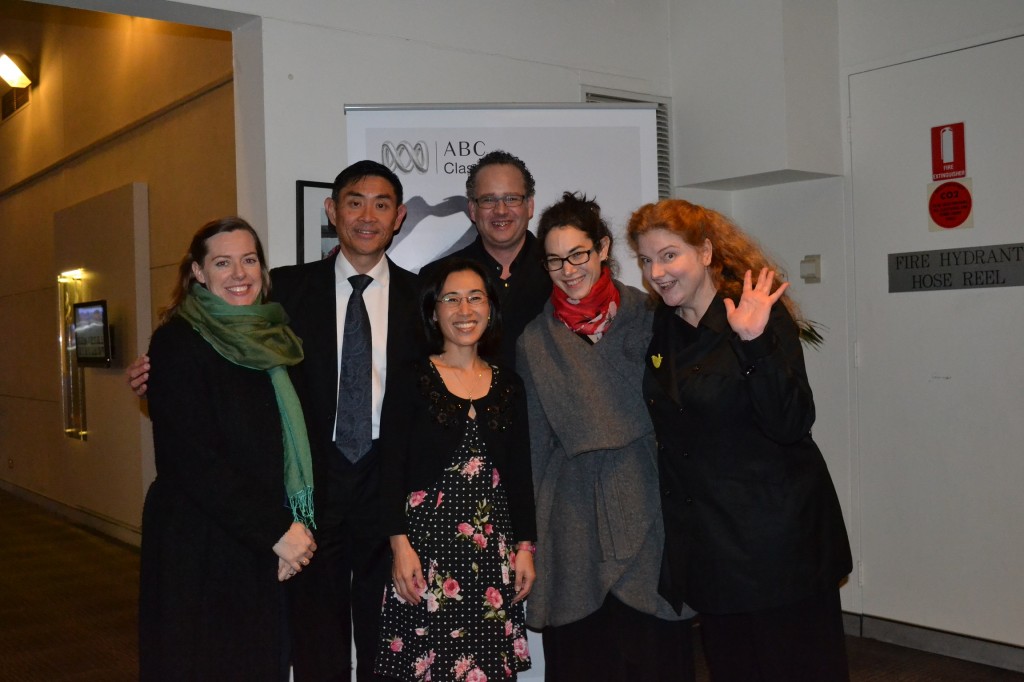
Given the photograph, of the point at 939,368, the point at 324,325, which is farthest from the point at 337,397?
the point at 939,368

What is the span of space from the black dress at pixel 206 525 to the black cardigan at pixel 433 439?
1.00 feet

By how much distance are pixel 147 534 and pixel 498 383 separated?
3.14 feet

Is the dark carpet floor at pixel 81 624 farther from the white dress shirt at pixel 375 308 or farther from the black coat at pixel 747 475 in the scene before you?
the white dress shirt at pixel 375 308

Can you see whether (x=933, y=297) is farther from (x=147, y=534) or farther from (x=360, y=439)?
(x=147, y=534)

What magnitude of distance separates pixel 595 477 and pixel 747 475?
42 centimetres

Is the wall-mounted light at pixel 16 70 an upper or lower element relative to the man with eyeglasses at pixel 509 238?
upper

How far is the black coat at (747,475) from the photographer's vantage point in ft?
6.97

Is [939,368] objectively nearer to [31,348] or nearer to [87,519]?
[87,519]

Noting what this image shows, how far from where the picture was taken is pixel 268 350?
7.53 feet

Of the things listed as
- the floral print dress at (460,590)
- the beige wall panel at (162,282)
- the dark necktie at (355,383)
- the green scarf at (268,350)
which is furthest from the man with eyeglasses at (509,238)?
the beige wall panel at (162,282)

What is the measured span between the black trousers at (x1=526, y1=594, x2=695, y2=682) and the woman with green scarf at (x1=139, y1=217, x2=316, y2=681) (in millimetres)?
747

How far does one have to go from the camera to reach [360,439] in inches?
103

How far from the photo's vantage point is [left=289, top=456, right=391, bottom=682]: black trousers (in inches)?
95.1

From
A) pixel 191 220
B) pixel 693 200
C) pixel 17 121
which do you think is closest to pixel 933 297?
pixel 693 200
